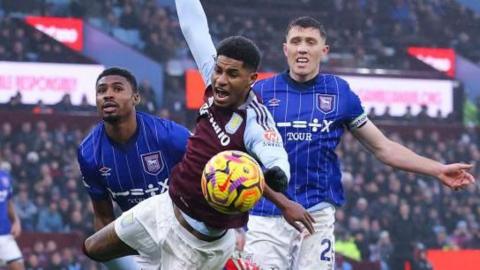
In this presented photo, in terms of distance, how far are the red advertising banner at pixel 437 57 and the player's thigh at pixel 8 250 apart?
59.6 feet

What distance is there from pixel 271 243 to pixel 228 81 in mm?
1827

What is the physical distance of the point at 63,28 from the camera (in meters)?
28.2

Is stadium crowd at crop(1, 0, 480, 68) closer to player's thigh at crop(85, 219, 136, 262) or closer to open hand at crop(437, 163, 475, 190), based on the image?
open hand at crop(437, 163, 475, 190)

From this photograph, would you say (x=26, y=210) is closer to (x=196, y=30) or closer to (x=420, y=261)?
(x=420, y=261)

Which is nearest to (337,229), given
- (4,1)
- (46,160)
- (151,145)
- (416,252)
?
(416,252)

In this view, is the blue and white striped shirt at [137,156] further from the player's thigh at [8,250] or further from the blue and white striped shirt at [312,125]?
the player's thigh at [8,250]

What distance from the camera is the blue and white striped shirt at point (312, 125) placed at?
884cm

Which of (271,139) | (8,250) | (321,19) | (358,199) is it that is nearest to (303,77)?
(271,139)

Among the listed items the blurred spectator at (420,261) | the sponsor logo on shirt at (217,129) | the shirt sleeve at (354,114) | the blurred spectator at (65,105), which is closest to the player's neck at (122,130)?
the sponsor logo on shirt at (217,129)

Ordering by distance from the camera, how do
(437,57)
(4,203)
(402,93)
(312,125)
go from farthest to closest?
1. (437,57)
2. (402,93)
3. (4,203)
4. (312,125)

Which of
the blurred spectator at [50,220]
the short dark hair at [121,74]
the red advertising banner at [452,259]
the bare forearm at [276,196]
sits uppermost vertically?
the short dark hair at [121,74]

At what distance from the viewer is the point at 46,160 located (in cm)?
2234

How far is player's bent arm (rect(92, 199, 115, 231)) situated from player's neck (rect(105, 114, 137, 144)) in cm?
52

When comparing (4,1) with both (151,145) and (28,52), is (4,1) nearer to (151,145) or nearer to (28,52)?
(28,52)
